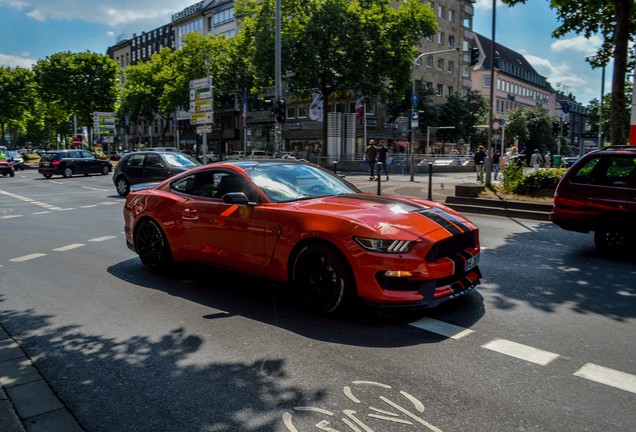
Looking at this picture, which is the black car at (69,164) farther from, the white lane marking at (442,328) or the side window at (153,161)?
the white lane marking at (442,328)

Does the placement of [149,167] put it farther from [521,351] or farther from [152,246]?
[521,351]

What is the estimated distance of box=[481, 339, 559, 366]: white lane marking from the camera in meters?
3.97

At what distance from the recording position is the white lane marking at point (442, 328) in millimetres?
4516

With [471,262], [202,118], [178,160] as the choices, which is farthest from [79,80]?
[471,262]

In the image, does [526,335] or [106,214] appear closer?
[526,335]

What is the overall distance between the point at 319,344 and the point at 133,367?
144cm

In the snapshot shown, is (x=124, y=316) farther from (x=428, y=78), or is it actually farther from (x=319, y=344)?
(x=428, y=78)

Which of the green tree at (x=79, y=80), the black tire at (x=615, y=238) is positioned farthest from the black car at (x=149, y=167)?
the green tree at (x=79, y=80)

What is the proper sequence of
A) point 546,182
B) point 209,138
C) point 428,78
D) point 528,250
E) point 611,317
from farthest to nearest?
point 209,138 < point 428,78 < point 546,182 < point 528,250 < point 611,317

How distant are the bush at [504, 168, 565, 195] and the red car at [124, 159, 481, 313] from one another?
9.31 meters

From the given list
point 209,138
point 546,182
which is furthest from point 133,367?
point 209,138

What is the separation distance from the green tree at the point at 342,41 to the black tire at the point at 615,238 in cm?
2988

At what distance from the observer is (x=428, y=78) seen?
59750 millimetres

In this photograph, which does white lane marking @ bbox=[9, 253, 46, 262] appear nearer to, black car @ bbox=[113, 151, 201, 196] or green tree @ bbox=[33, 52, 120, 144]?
black car @ bbox=[113, 151, 201, 196]
